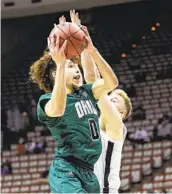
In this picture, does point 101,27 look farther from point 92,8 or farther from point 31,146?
point 31,146

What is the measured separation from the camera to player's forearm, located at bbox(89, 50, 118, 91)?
3070 mm

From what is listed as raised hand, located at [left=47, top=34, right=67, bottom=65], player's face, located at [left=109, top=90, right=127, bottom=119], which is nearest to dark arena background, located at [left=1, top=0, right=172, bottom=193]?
player's face, located at [left=109, top=90, right=127, bottom=119]

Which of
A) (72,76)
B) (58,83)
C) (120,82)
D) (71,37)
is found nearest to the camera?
(58,83)

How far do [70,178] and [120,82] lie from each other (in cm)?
905

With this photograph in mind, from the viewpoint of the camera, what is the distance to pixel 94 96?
3.26 meters

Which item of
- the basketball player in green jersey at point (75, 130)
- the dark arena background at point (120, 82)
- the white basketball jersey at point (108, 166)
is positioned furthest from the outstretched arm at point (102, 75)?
the dark arena background at point (120, 82)

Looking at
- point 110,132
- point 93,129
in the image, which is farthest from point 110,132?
point 93,129

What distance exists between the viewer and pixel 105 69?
3080mm

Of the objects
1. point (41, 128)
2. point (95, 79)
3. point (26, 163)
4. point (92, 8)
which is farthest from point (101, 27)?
point (95, 79)

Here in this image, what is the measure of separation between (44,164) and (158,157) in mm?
1961

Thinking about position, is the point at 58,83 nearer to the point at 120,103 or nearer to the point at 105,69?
Answer: the point at 105,69

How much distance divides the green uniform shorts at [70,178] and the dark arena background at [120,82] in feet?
19.8

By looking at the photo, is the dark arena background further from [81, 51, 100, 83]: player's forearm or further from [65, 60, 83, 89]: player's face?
[65, 60, 83, 89]: player's face

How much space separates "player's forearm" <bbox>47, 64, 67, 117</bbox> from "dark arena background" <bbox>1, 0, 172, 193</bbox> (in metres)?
6.28
